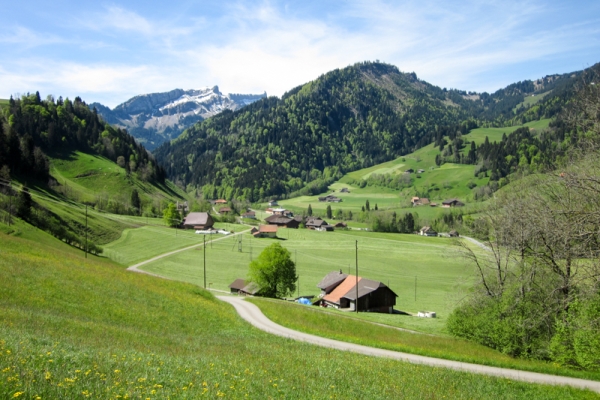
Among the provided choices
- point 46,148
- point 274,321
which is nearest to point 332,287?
point 274,321

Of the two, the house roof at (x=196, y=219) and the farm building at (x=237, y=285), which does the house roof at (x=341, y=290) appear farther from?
the house roof at (x=196, y=219)

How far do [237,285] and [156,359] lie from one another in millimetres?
56070

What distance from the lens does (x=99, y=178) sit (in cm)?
15775

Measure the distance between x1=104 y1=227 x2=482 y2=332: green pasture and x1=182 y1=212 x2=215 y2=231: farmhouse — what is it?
10.8 metres

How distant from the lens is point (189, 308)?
31.5m

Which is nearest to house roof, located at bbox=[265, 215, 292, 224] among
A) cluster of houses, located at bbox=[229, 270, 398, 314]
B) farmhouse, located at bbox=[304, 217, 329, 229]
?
farmhouse, located at bbox=[304, 217, 329, 229]

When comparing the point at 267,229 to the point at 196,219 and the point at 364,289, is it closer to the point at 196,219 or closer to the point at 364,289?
the point at 196,219

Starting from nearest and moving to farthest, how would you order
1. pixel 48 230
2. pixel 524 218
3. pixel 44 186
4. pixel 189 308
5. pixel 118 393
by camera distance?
pixel 118 393
pixel 524 218
pixel 189 308
pixel 48 230
pixel 44 186

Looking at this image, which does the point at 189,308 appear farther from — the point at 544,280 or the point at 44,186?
the point at 44,186

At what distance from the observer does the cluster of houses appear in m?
60.9

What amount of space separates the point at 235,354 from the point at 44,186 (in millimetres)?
116666

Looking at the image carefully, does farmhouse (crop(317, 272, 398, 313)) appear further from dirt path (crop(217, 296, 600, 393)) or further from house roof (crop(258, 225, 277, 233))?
house roof (crop(258, 225, 277, 233))

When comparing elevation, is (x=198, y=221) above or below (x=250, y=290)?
above

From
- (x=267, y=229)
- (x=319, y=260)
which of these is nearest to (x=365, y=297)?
(x=319, y=260)
